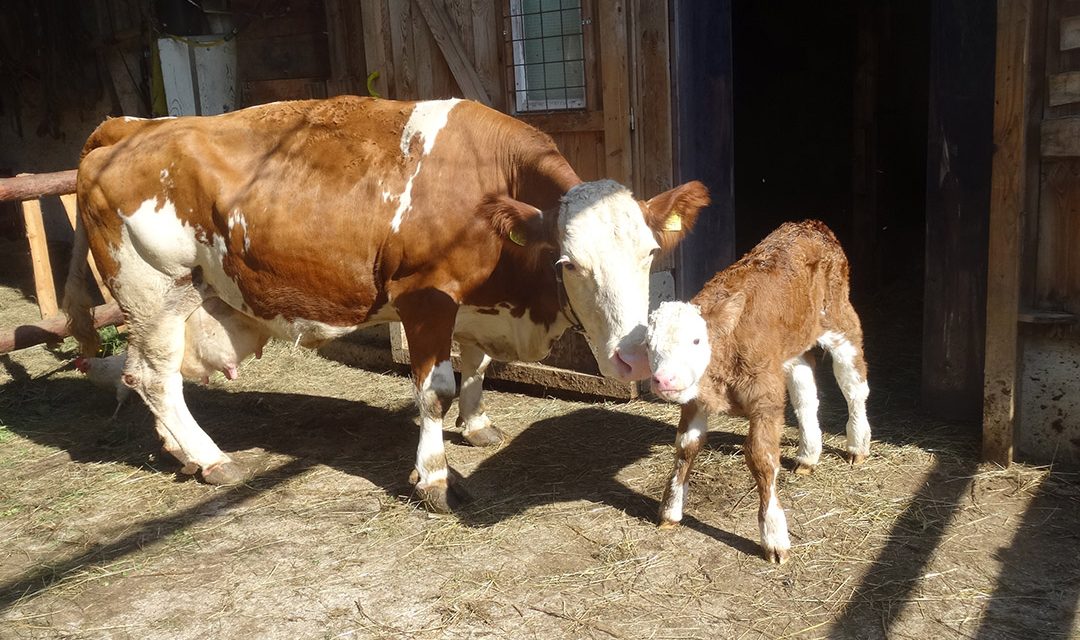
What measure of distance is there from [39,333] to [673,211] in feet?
14.8

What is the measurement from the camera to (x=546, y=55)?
613 centimetres

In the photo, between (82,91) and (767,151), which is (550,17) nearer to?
(767,151)

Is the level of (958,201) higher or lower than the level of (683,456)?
higher

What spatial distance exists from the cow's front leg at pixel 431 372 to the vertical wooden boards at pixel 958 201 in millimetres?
2694

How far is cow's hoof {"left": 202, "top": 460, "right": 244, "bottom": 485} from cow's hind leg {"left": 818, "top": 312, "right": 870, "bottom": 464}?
10.6 ft

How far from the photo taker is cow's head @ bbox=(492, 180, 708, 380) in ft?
13.4

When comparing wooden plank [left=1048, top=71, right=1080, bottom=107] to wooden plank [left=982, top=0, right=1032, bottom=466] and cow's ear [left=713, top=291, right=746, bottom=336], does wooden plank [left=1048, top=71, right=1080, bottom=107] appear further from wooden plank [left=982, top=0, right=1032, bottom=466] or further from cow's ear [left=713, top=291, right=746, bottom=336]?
cow's ear [left=713, top=291, right=746, bottom=336]

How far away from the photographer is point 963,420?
5332 millimetres

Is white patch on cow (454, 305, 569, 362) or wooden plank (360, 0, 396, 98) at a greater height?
wooden plank (360, 0, 396, 98)

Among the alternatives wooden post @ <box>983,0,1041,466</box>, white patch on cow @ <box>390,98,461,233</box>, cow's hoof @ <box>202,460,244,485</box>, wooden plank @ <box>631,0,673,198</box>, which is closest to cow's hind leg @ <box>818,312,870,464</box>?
wooden post @ <box>983,0,1041,466</box>

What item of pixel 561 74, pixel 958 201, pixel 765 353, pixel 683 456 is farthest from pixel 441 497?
pixel 958 201

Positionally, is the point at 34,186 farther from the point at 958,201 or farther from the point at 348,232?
the point at 958,201

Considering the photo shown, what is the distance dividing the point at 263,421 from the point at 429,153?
2545 millimetres

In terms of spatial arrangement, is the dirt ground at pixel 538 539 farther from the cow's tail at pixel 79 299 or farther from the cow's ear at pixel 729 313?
the cow's ear at pixel 729 313
